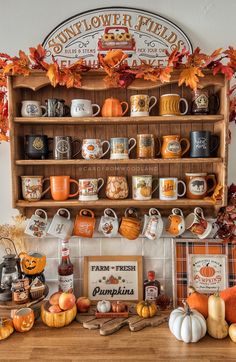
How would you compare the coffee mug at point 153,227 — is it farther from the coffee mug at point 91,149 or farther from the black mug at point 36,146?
the black mug at point 36,146

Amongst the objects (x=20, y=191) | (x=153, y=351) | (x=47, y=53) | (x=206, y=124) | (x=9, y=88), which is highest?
(x=47, y=53)

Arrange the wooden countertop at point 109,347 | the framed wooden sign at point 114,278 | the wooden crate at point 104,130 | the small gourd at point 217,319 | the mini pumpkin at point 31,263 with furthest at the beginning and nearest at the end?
the framed wooden sign at point 114,278 → the mini pumpkin at point 31,263 → the wooden crate at point 104,130 → the small gourd at point 217,319 → the wooden countertop at point 109,347

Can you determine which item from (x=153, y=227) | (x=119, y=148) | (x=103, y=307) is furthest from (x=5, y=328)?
(x=119, y=148)

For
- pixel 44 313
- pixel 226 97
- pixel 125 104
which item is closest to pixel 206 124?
pixel 226 97

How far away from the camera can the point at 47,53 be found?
1688 millimetres

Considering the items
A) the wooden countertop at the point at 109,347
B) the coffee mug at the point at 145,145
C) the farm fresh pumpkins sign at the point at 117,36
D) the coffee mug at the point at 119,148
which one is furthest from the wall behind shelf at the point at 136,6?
the wooden countertop at the point at 109,347

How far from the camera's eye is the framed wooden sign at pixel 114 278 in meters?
1.76

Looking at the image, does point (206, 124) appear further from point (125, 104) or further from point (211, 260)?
point (211, 260)

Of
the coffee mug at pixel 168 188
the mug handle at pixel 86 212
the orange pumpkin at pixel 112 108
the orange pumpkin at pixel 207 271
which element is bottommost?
the orange pumpkin at pixel 207 271

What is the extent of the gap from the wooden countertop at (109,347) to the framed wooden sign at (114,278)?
264 millimetres

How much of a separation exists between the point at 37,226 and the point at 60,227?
11 centimetres

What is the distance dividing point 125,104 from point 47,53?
1.47 ft

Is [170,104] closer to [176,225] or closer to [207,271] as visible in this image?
[176,225]

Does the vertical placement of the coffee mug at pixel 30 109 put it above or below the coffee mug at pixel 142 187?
above
